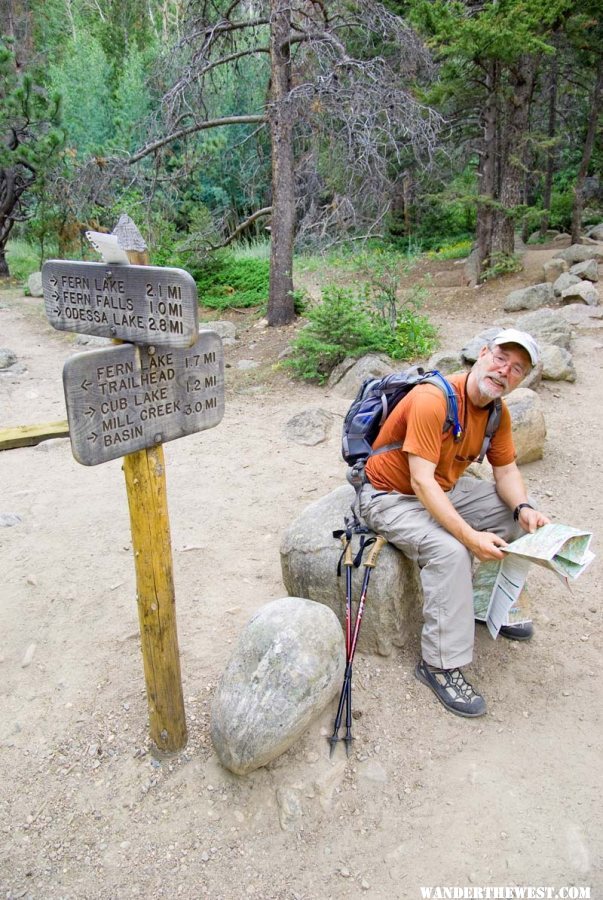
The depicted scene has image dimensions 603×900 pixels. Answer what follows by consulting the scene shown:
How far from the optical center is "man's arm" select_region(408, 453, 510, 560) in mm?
2742

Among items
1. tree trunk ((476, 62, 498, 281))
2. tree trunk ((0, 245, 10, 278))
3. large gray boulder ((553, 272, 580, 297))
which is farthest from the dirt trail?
tree trunk ((0, 245, 10, 278))

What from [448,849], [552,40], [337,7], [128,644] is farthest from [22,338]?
[552,40]

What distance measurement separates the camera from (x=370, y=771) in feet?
8.63

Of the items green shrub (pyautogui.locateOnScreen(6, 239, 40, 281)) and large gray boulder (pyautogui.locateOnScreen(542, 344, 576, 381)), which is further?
green shrub (pyautogui.locateOnScreen(6, 239, 40, 281))

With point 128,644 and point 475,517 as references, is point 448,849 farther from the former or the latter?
point 128,644

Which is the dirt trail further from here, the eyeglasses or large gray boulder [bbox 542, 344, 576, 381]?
large gray boulder [bbox 542, 344, 576, 381]

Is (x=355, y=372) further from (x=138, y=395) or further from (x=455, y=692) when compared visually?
(x=138, y=395)

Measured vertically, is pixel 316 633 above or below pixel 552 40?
below

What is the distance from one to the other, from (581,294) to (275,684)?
344 inches

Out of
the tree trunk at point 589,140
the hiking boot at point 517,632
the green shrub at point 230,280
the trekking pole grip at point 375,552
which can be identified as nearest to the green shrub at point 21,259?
the green shrub at point 230,280

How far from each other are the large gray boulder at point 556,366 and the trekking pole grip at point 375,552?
448cm

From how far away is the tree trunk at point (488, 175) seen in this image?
425 inches

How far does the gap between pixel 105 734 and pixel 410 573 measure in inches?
62.4

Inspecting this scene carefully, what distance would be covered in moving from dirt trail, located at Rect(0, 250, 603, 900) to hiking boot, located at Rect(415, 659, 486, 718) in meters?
0.05
